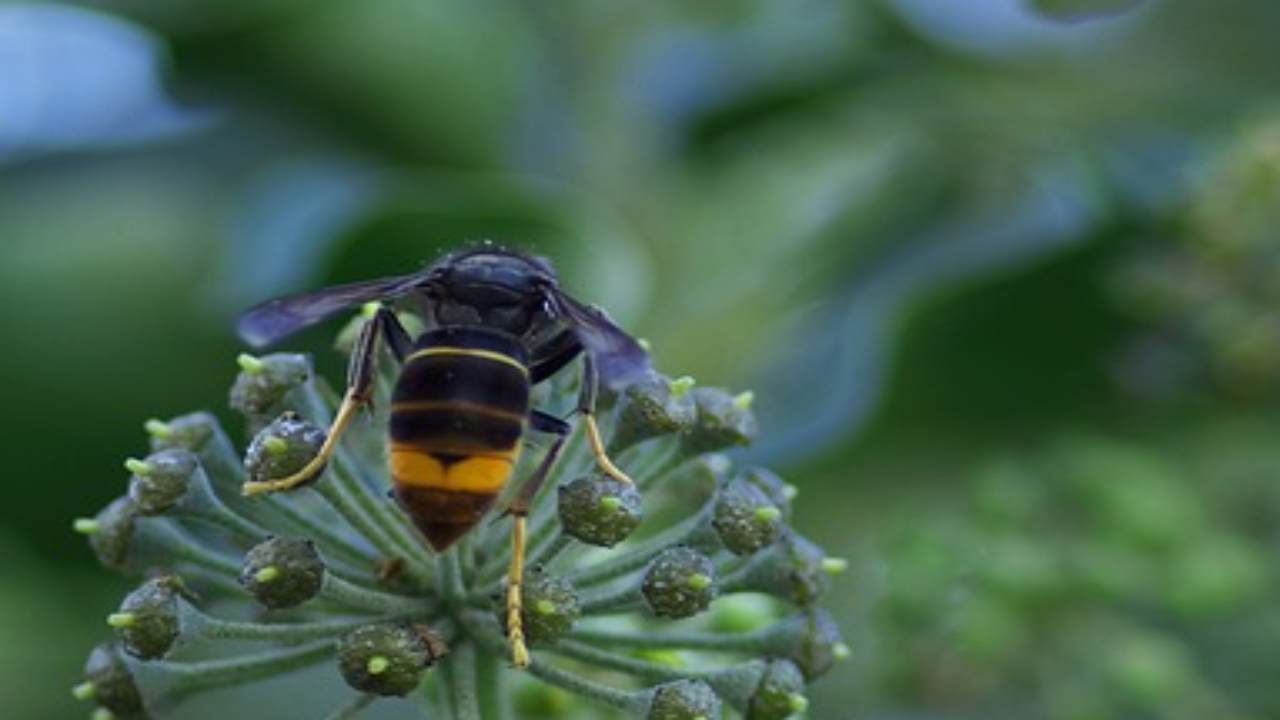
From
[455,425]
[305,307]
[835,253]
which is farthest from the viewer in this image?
[835,253]

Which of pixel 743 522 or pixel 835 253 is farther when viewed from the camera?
pixel 835 253

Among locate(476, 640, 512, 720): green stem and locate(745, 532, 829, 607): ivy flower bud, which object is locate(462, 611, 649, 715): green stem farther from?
locate(745, 532, 829, 607): ivy flower bud

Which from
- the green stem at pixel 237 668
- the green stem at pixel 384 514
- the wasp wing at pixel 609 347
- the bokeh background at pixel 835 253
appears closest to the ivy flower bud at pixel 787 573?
the wasp wing at pixel 609 347

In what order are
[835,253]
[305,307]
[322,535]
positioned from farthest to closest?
[835,253], [305,307], [322,535]

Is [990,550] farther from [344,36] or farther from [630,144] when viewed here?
[344,36]

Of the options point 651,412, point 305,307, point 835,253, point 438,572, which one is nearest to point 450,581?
point 438,572

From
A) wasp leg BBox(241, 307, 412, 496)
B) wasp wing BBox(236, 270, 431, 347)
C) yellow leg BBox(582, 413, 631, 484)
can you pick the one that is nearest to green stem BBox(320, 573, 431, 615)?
wasp leg BBox(241, 307, 412, 496)

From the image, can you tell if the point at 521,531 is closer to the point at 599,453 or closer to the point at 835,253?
→ the point at 599,453

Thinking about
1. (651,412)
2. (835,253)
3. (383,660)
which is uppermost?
(835,253)
